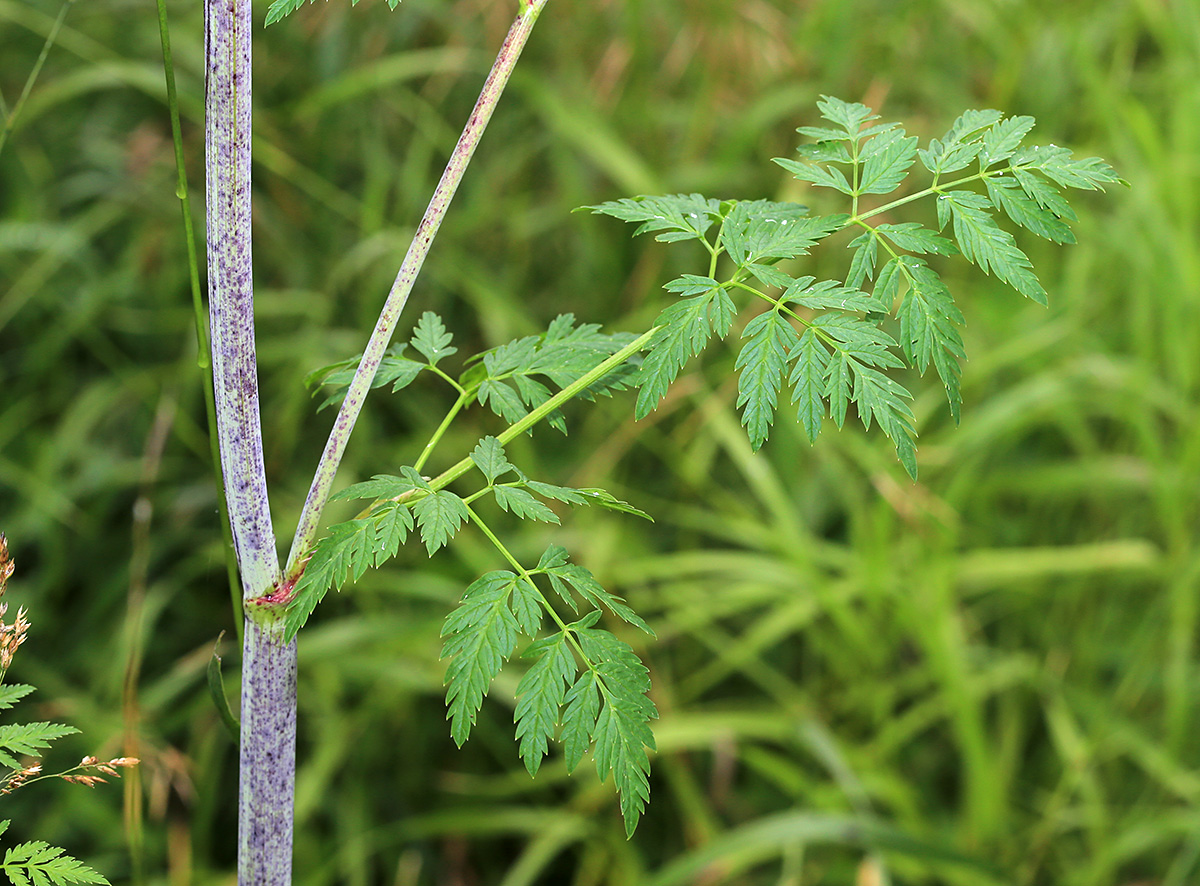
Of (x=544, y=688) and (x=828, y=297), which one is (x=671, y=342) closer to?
(x=828, y=297)

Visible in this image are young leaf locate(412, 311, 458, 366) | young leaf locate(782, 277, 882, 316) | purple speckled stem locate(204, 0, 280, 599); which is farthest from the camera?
young leaf locate(412, 311, 458, 366)

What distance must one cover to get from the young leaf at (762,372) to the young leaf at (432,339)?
0.29 m

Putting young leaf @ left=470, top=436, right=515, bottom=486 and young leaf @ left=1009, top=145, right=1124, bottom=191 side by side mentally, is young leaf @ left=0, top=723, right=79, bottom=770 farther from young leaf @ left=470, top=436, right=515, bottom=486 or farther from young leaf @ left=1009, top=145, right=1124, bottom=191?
young leaf @ left=1009, top=145, right=1124, bottom=191

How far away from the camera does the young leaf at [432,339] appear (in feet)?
3.10

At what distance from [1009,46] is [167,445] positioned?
2.40 metres

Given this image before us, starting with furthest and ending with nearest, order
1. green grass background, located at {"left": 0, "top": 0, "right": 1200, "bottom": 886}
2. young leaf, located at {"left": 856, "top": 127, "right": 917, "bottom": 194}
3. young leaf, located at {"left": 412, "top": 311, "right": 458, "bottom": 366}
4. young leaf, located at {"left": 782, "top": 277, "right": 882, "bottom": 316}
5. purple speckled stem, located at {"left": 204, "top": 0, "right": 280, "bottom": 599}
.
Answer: green grass background, located at {"left": 0, "top": 0, "right": 1200, "bottom": 886} < young leaf, located at {"left": 412, "top": 311, "right": 458, "bottom": 366} < young leaf, located at {"left": 856, "top": 127, "right": 917, "bottom": 194} < young leaf, located at {"left": 782, "top": 277, "right": 882, "bottom": 316} < purple speckled stem, located at {"left": 204, "top": 0, "right": 280, "bottom": 599}

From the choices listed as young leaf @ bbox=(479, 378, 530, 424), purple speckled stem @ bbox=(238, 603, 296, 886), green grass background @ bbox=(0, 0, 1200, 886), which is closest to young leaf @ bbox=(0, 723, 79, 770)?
purple speckled stem @ bbox=(238, 603, 296, 886)

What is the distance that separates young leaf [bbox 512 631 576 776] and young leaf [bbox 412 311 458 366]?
12.4 inches

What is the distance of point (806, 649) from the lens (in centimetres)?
259

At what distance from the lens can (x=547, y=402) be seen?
0.77 meters

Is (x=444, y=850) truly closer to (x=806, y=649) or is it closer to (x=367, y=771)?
(x=367, y=771)

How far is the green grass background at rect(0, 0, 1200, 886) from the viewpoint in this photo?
2197 mm

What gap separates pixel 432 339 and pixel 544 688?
38 cm

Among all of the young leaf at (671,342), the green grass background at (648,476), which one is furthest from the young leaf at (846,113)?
the green grass background at (648,476)
